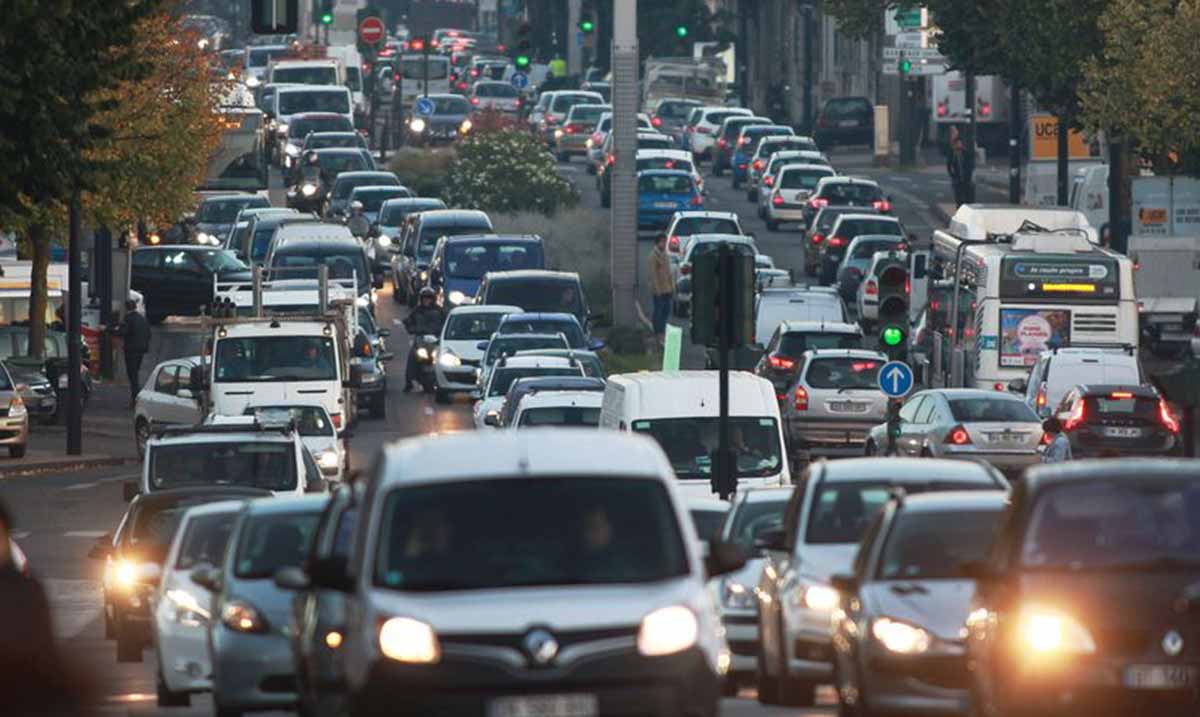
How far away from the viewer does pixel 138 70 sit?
32000 millimetres

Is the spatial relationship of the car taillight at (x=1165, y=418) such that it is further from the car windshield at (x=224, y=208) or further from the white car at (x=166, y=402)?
the car windshield at (x=224, y=208)

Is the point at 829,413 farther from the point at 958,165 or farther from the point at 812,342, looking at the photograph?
the point at 958,165

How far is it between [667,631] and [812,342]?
33.4 metres

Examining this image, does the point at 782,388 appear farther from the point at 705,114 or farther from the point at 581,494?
the point at 705,114

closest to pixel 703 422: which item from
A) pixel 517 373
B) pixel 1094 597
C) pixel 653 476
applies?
pixel 517 373

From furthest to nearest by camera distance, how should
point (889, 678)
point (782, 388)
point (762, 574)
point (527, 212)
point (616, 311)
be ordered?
1. point (527, 212)
2. point (616, 311)
3. point (782, 388)
4. point (762, 574)
5. point (889, 678)

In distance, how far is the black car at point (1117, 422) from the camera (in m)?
39.8

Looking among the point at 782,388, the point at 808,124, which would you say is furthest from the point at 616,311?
the point at 808,124

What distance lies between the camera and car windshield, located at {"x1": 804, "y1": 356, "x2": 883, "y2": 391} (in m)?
43.2

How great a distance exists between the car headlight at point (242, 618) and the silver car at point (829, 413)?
24.8 metres

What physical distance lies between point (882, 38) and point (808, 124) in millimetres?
5439

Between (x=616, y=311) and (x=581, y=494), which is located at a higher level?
(x=581, y=494)

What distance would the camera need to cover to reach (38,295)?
50.5 meters

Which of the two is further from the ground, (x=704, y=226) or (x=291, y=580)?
(x=291, y=580)
